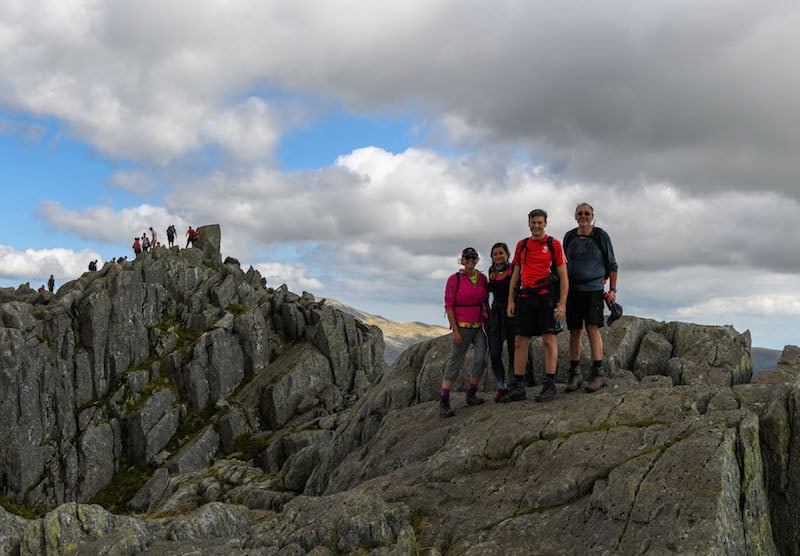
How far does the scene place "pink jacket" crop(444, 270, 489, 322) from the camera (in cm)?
1941

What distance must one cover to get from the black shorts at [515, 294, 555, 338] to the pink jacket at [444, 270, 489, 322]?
1705 millimetres

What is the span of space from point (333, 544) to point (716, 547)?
8.82 metres

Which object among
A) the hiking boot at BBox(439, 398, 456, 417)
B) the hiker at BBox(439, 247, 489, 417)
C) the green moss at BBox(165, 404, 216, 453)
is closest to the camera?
the hiker at BBox(439, 247, 489, 417)

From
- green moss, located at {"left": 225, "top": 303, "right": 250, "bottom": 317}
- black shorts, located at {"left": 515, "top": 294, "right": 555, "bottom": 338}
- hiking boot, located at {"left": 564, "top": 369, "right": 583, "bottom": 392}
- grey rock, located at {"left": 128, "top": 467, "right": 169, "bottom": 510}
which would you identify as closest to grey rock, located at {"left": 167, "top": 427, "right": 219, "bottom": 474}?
grey rock, located at {"left": 128, "top": 467, "right": 169, "bottom": 510}

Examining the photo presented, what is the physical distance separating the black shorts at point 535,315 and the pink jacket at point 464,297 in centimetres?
170

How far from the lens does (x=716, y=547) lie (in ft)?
33.3

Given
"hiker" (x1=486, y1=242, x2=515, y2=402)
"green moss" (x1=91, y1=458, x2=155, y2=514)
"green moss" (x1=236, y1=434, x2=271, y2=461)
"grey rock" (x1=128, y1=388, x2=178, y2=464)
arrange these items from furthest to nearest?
1. "grey rock" (x1=128, y1=388, x2=178, y2=464)
2. "green moss" (x1=236, y1=434, x2=271, y2=461)
3. "green moss" (x1=91, y1=458, x2=155, y2=514)
4. "hiker" (x1=486, y1=242, x2=515, y2=402)

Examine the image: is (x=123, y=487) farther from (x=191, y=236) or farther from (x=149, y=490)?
(x=191, y=236)

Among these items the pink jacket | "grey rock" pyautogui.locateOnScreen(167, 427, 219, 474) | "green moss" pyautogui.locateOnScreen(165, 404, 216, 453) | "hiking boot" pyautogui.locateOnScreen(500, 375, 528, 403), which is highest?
the pink jacket

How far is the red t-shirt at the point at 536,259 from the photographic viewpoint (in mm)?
17172

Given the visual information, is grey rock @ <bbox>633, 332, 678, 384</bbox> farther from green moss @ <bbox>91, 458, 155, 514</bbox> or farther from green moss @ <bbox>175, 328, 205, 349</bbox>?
green moss @ <bbox>175, 328, 205, 349</bbox>

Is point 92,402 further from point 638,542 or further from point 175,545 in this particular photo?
point 638,542

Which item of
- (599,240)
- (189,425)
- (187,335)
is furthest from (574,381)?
(187,335)

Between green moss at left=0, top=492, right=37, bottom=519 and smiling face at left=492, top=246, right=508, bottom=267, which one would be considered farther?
green moss at left=0, top=492, right=37, bottom=519
